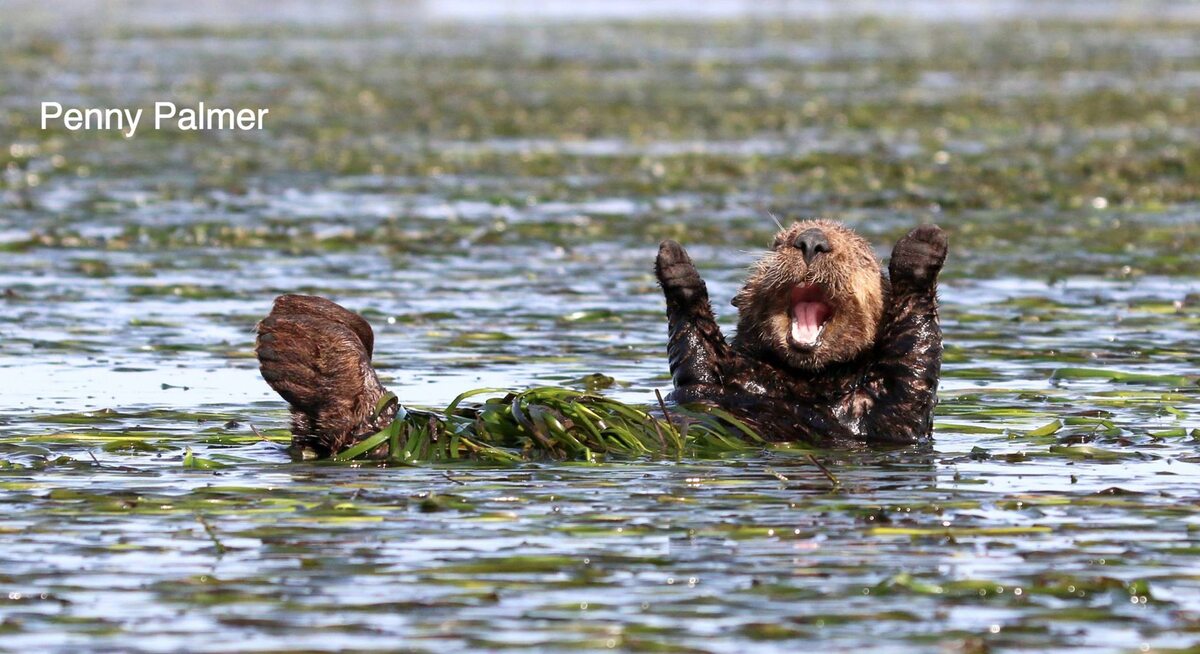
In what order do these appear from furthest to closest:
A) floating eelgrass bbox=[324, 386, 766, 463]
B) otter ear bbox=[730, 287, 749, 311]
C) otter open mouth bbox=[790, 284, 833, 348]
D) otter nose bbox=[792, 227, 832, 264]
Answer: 1. otter ear bbox=[730, 287, 749, 311]
2. otter open mouth bbox=[790, 284, 833, 348]
3. otter nose bbox=[792, 227, 832, 264]
4. floating eelgrass bbox=[324, 386, 766, 463]

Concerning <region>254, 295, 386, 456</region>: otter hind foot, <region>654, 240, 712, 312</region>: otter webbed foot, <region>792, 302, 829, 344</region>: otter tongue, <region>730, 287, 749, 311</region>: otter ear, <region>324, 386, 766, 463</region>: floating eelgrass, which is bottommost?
<region>324, 386, 766, 463</region>: floating eelgrass

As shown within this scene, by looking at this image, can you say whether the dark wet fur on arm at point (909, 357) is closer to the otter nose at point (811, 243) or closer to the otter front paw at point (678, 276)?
the otter nose at point (811, 243)

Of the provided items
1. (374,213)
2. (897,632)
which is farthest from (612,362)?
(374,213)

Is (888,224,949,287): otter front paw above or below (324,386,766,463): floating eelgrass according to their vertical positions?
above

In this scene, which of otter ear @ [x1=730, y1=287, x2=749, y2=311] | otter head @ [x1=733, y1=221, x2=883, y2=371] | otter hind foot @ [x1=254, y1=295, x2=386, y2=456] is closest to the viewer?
otter hind foot @ [x1=254, y1=295, x2=386, y2=456]

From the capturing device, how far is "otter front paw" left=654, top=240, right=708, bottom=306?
272 inches

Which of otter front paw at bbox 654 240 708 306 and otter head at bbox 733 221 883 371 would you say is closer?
otter head at bbox 733 221 883 371

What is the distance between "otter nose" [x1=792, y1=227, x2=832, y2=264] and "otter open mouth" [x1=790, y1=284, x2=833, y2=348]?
0.27 m

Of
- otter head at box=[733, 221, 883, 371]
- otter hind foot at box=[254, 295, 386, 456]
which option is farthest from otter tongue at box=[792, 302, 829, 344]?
otter hind foot at box=[254, 295, 386, 456]

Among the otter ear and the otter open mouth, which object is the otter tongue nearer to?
the otter open mouth

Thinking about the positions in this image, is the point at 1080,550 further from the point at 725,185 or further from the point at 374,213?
the point at 725,185

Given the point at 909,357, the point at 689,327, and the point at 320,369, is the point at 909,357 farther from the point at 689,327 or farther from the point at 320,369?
the point at 320,369

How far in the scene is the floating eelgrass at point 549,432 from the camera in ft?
21.1

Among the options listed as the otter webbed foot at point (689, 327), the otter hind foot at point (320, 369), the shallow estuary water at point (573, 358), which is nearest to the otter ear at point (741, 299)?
the otter webbed foot at point (689, 327)
